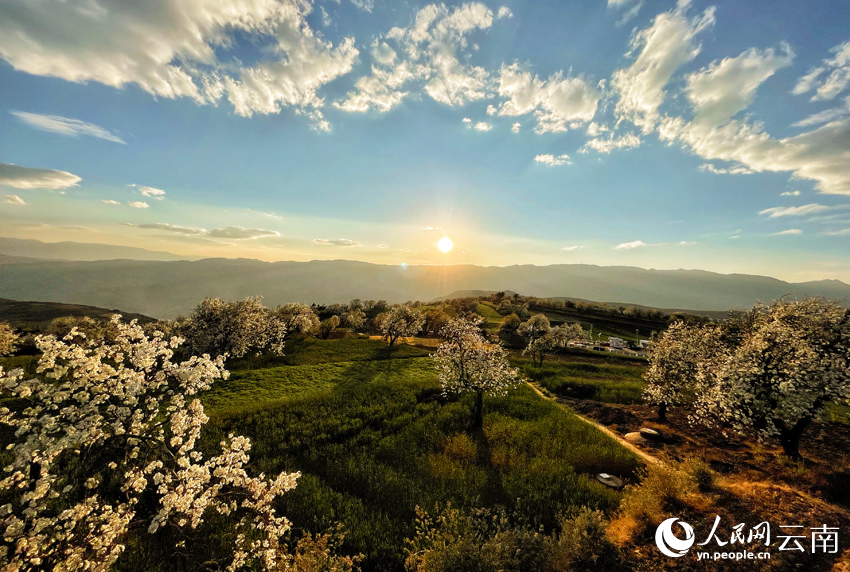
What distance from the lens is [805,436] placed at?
23.5m

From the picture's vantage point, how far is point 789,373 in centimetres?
1745

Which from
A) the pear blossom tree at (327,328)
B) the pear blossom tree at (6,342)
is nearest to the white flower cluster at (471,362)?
the pear blossom tree at (327,328)

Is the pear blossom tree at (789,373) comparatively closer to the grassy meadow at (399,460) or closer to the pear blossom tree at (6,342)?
the grassy meadow at (399,460)

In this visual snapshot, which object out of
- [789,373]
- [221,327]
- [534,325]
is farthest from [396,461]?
[534,325]

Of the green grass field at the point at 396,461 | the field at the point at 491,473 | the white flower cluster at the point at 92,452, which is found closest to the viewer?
the white flower cluster at the point at 92,452

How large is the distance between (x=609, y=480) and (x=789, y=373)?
38.2 ft

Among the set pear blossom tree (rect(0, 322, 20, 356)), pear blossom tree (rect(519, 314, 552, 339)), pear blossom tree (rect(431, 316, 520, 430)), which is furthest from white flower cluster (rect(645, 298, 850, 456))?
pear blossom tree (rect(0, 322, 20, 356))

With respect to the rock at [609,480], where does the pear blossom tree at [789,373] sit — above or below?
above

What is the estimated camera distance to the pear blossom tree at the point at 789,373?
1694 cm

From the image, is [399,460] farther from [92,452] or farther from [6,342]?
[6,342]

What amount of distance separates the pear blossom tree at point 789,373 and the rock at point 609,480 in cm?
776

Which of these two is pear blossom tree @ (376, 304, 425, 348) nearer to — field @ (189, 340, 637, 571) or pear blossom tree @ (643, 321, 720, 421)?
field @ (189, 340, 637, 571)

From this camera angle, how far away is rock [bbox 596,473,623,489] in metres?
18.1

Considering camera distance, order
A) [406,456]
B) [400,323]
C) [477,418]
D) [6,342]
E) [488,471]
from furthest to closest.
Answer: [400,323] < [6,342] < [477,418] < [406,456] < [488,471]
